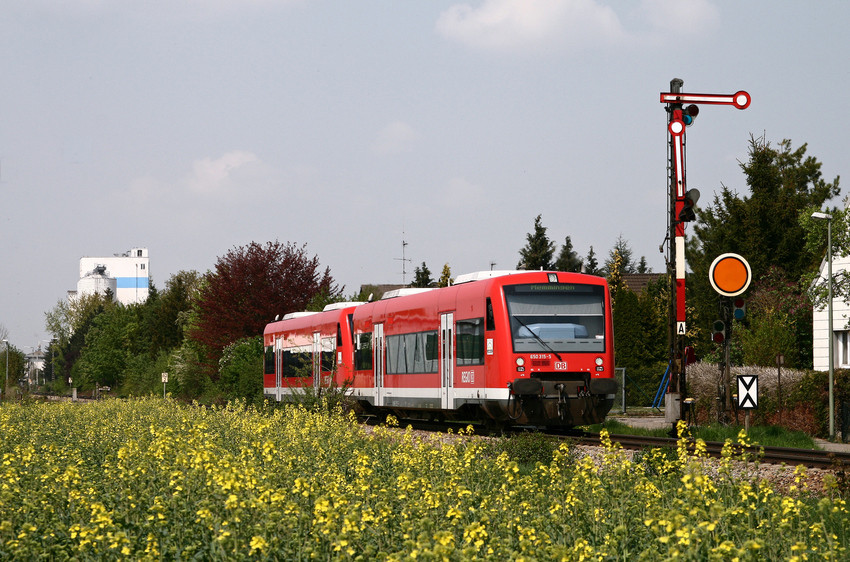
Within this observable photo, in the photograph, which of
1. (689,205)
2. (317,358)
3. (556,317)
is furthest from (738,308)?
(317,358)

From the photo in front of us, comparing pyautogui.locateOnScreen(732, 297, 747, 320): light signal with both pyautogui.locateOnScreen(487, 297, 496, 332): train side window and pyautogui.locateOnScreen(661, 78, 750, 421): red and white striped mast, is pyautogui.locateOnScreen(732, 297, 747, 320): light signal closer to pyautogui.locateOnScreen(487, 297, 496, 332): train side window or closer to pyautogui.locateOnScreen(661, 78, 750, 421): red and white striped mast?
pyautogui.locateOnScreen(661, 78, 750, 421): red and white striped mast

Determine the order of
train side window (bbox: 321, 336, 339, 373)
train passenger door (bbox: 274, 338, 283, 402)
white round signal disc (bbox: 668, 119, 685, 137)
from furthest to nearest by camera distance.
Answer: train passenger door (bbox: 274, 338, 283, 402) < train side window (bbox: 321, 336, 339, 373) < white round signal disc (bbox: 668, 119, 685, 137)

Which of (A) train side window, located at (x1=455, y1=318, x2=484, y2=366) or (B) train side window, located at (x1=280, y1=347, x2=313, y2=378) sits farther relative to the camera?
(B) train side window, located at (x1=280, y1=347, x2=313, y2=378)

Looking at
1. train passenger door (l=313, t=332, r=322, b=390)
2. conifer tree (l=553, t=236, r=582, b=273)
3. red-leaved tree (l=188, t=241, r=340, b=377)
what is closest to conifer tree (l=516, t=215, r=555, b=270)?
conifer tree (l=553, t=236, r=582, b=273)

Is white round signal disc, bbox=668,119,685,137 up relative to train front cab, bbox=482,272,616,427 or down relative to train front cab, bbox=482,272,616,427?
up

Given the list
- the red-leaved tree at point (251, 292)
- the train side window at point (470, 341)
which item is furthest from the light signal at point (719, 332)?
the red-leaved tree at point (251, 292)

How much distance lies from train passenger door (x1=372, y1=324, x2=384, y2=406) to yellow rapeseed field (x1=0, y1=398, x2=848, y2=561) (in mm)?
15613

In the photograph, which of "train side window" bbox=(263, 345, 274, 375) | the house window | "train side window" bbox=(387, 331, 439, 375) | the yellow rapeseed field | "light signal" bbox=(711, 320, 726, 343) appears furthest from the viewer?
"train side window" bbox=(263, 345, 274, 375)

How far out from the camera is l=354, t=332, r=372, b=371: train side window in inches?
1163

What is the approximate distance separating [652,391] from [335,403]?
2180 centimetres

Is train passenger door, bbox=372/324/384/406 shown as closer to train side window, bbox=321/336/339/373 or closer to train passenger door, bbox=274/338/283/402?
train side window, bbox=321/336/339/373

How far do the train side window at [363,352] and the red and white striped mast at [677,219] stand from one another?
31.6 feet

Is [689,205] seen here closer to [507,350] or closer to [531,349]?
[531,349]

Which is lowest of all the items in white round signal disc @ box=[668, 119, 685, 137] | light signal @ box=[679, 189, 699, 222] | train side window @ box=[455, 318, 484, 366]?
train side window @ box=[455, 318, 484, 366]
